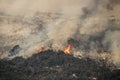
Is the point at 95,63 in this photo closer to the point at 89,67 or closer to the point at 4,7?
the point at 89,67

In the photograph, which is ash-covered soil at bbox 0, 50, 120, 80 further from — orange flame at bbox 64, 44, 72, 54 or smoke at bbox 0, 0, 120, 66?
smoke at bbox 0, 0, 120, 66

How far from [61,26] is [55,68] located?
114 ft

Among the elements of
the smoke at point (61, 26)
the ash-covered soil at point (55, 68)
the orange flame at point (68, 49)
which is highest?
the smoke at point (61, 26)

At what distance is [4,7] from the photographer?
161 meters

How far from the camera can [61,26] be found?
456 feet

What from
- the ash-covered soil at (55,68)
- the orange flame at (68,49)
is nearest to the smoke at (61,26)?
the orange flame at (68,49)

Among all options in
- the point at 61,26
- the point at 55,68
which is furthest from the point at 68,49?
the point at 61,26

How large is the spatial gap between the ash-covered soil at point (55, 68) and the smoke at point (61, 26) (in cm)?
480

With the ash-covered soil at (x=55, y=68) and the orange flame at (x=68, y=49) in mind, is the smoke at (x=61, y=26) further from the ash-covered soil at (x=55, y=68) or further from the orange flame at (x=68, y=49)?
the ash-covered soil at (x=55, y=68)

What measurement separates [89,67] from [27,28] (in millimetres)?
41198

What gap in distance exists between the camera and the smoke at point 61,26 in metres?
121

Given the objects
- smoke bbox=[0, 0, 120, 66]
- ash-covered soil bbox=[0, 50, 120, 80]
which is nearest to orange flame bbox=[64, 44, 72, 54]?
smoke bbox=[0, 0, 120, 66]

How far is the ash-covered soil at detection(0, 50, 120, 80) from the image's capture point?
99062mm

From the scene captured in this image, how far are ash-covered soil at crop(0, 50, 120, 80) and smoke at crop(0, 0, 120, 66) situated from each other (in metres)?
4.80
